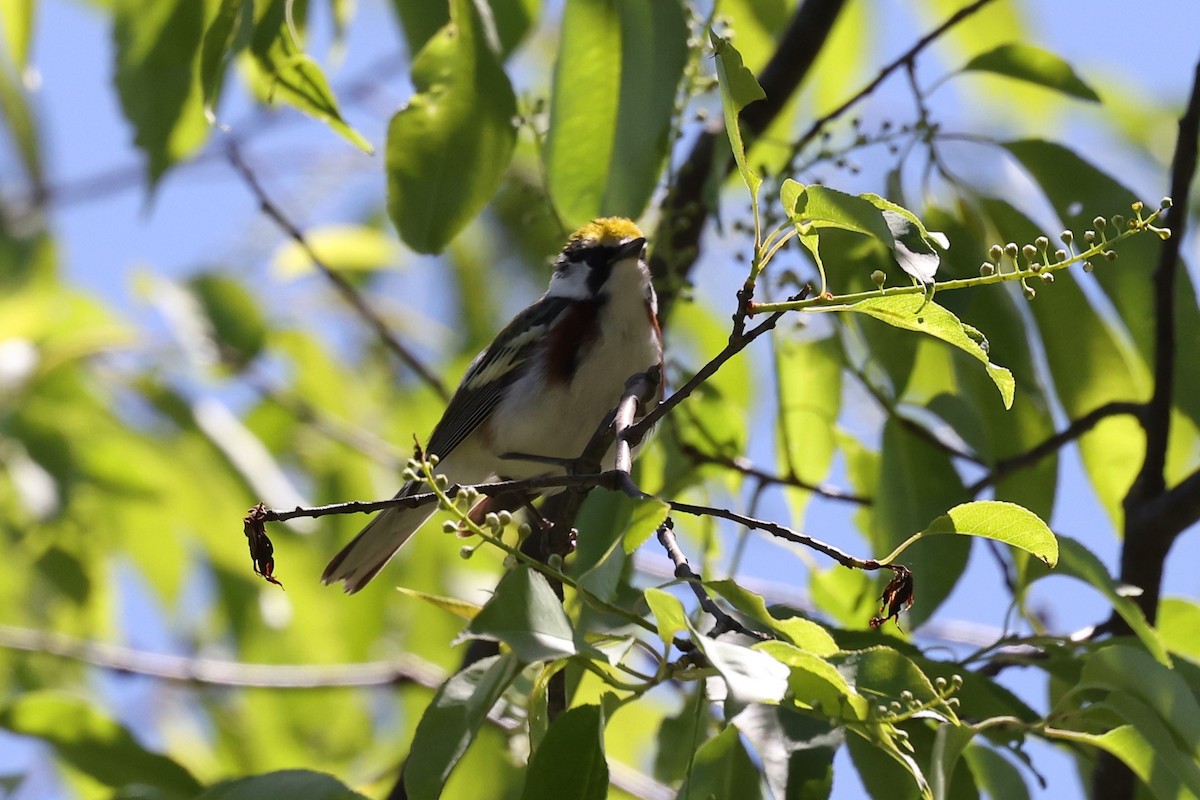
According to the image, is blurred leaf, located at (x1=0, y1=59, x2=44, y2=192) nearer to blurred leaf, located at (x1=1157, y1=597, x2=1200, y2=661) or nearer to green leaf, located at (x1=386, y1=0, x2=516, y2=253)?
green leaf, located at (x1=386, y1=0, x2=516, y2=253)

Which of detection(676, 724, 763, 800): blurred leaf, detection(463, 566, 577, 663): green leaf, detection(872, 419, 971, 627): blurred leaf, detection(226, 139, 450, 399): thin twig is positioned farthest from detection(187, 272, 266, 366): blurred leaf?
detection(463, 566, 577, 663): green leaf

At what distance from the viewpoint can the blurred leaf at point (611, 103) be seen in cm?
208

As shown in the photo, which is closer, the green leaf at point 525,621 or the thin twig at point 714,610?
the green leaf at point 525,621

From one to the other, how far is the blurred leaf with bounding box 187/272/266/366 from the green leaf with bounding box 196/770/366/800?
5.63 ft

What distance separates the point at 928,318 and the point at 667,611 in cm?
40

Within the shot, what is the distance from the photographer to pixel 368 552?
10.6 feet

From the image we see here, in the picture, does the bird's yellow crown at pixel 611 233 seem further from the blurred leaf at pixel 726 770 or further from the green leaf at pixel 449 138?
the blurred leaf at pixel 726 770

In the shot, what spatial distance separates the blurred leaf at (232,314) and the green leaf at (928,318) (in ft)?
7.57

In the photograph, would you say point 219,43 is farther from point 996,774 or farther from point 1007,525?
point 996,774

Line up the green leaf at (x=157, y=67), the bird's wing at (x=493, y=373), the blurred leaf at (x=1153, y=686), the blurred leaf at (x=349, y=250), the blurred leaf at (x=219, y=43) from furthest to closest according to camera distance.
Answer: the blurred leaf at (x=349, y=250) → the bird's wing at (x=493, y=373) → the green leaf at (x=157, y=67) → the blurred leaf at (x=219, y=43) → the blurred leaf at (x=1153, y=686)

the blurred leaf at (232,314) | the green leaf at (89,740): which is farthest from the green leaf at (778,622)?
the blurred leaf at (232,314)

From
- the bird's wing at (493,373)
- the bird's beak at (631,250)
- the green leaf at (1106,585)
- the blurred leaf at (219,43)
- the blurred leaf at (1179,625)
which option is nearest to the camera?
the green leaf at (1106,585)

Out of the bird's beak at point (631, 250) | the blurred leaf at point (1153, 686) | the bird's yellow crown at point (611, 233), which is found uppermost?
the bird's yellow crown at point (611, 233)

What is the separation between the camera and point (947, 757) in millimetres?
1480
